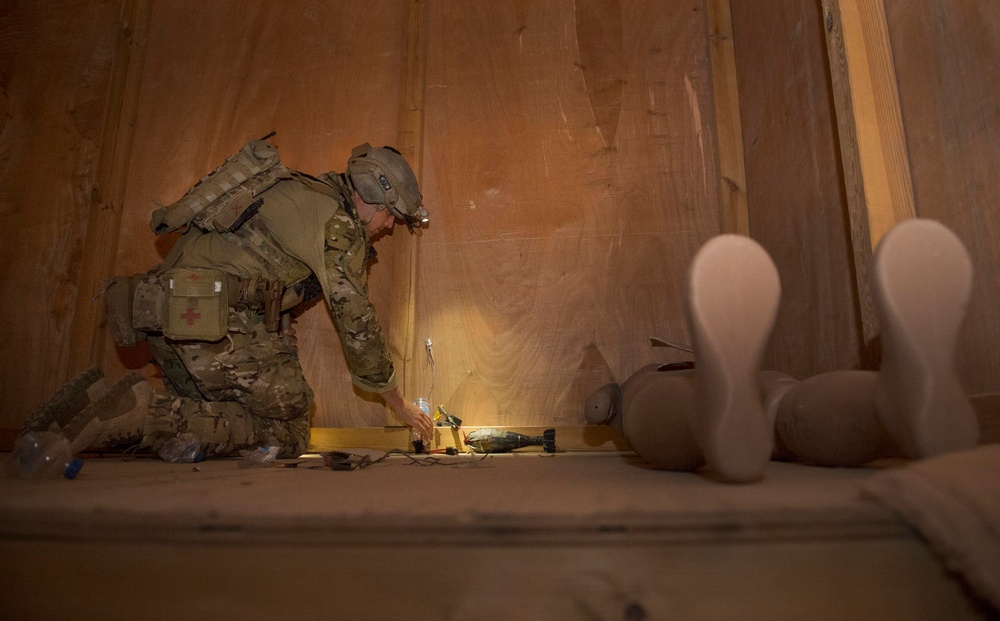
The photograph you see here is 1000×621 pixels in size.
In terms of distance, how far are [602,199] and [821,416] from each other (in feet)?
5.70

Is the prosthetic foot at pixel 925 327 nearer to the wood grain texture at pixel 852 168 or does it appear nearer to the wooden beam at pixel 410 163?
the wood grain texture at pixel 852 168

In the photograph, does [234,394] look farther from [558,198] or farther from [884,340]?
[884,340]

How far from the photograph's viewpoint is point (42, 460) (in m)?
1.34

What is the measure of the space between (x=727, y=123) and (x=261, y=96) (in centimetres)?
222

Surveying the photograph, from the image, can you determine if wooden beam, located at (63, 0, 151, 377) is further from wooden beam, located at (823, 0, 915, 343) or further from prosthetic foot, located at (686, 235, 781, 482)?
wooden beam, located at (823, 0, 915, 343)

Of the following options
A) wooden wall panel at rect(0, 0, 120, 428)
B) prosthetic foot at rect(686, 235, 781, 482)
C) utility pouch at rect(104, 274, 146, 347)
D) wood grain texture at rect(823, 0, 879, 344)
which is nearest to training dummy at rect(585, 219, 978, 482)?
prosthetic foot at rect(686, 235, 781, 482)

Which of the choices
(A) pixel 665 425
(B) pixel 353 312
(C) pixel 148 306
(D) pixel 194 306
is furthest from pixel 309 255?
(A) pixel 665 425

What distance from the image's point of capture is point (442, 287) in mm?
2730

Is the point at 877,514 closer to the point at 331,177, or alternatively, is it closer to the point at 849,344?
the point at 849,344

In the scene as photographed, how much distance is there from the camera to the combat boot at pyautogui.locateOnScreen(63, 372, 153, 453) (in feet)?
5.53

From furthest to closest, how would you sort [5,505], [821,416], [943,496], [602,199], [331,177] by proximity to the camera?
[602,199] < [331,177] < [821,416] < [5,505] < [943,496]

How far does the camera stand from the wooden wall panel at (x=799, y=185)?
6.25ft

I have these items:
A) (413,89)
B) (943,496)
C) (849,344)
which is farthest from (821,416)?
(413,89)

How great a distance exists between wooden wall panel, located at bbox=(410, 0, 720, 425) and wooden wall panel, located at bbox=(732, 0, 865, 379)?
0.85 feet
